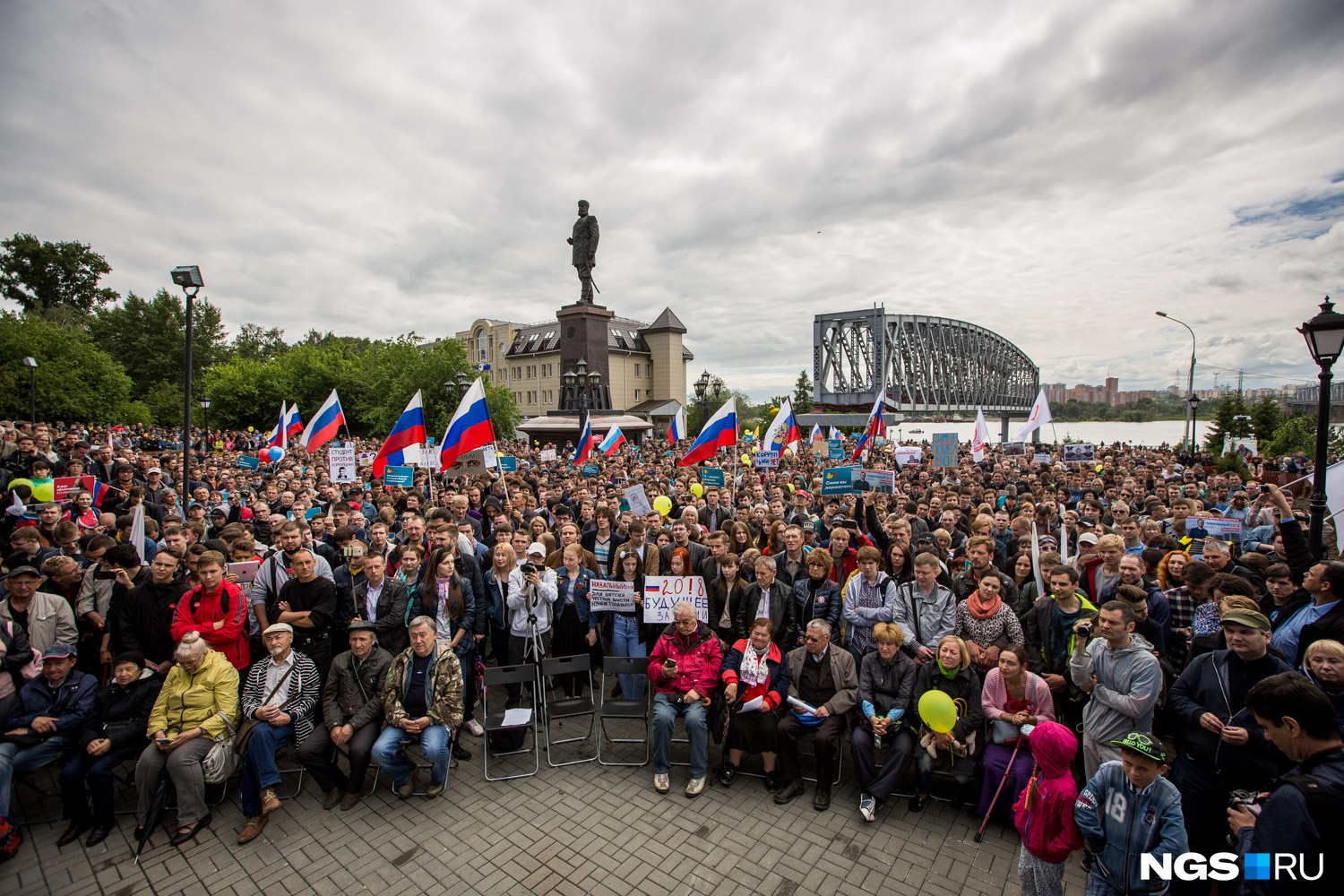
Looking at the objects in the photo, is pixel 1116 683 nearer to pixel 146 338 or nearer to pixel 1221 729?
pixel 1221 729

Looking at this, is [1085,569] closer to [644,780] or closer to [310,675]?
[644,780]

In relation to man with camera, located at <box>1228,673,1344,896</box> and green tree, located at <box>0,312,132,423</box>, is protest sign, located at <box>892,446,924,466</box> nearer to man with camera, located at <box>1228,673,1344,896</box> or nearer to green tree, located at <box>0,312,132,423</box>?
man with camera, located at <box>1228,673,1344,896</box>

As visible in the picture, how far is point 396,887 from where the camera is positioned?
173 inches

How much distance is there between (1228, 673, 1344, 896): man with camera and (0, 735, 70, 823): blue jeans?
838cm

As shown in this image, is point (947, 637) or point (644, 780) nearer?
point (947, 637)

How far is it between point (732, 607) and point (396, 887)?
390 centimetres

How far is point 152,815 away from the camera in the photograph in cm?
496

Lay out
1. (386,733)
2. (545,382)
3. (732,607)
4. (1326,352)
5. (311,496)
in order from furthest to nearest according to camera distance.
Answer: (545,382)
(311,496)
(732,607)
(1326,352)
(386,733)

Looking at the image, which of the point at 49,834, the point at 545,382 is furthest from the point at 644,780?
the point at 545,382

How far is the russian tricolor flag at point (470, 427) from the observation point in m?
10.6

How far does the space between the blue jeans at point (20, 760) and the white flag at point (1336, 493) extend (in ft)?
41.9

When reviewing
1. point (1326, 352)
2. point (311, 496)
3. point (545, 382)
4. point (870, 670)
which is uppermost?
point (545, 382)

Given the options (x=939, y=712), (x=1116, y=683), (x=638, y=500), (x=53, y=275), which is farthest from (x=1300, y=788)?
(x=53, y=275)

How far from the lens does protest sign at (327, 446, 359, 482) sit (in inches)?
485
